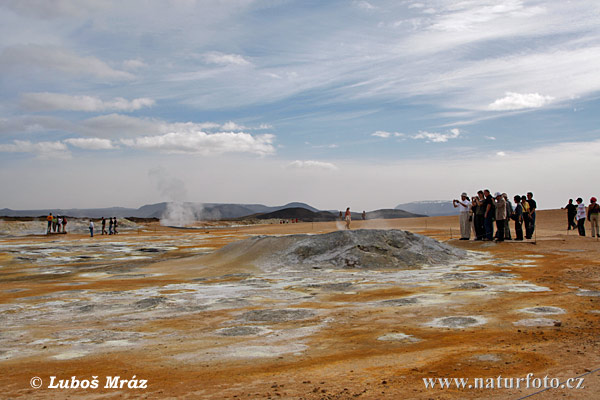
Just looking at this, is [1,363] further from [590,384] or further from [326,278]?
[326,278]

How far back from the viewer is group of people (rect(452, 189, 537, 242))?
19062mm

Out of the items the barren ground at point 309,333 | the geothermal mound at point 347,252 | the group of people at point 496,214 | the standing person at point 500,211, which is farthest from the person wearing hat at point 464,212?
the barren ground at point 309,333

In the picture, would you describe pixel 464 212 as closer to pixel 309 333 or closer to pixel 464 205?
pixel 464 205

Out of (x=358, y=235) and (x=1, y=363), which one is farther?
(x=358, y=235)

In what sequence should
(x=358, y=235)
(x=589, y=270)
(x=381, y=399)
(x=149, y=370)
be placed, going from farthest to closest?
(x=358, y=235) < (x=589, y=270) < (x=149, y=370) < (x=381, y=399)

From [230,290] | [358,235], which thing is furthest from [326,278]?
[358,235]

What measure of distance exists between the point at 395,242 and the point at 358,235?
4.16ft

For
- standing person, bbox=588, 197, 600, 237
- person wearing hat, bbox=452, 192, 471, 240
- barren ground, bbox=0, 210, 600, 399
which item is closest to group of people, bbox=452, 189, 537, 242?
person wearing hat, bbox=452, 192, 471, 240

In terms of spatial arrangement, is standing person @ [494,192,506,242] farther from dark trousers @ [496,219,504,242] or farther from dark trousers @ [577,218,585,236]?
dark trousers @ [577,218,585,236]

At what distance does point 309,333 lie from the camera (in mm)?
6473

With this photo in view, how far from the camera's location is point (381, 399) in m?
3.99

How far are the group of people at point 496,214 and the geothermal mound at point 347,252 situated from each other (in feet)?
11.5

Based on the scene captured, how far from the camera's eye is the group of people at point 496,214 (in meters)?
19.1

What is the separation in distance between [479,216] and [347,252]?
8249 mm
